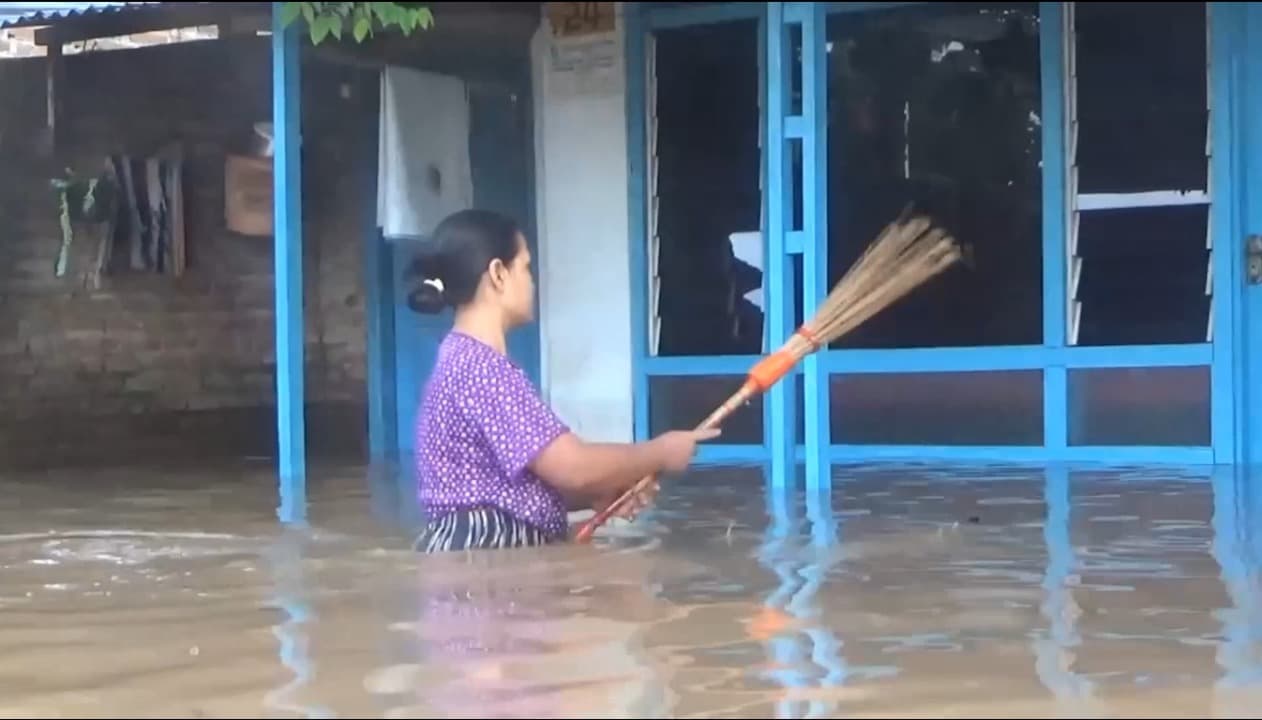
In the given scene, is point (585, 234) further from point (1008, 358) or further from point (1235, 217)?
point (1235, 217)

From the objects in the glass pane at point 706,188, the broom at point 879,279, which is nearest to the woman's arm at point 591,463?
the broom at point 879,279

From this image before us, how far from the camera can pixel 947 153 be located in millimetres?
7836

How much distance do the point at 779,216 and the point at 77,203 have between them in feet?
14.6

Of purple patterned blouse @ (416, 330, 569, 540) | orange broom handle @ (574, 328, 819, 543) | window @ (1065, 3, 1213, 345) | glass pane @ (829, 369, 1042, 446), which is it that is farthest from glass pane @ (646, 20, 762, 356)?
purple patterned blouse @ (416, 330, 569, 540)

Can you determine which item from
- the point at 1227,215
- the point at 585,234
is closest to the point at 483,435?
the point at 1227,215

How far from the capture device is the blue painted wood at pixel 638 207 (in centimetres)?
835

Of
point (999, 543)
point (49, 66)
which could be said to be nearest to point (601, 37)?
point (49, 66)

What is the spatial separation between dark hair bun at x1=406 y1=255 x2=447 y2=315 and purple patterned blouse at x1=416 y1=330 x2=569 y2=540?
0.35 feet

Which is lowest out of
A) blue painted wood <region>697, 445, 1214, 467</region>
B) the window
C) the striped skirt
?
blue painted wood <region>697, 445, 1214, 467</region>

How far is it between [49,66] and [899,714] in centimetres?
771

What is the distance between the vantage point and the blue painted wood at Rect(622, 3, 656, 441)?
835cm

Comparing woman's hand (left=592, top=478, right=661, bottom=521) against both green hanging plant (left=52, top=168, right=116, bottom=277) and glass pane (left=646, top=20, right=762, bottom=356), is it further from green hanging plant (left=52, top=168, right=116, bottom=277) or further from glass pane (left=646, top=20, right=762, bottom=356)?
green hanging plant (left=52, top=168, right=116, bottom=277)

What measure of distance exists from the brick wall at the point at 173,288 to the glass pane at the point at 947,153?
9.21 ft

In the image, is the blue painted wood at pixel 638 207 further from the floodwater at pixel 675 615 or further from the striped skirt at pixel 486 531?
the striped skirt at pixel 486 531
